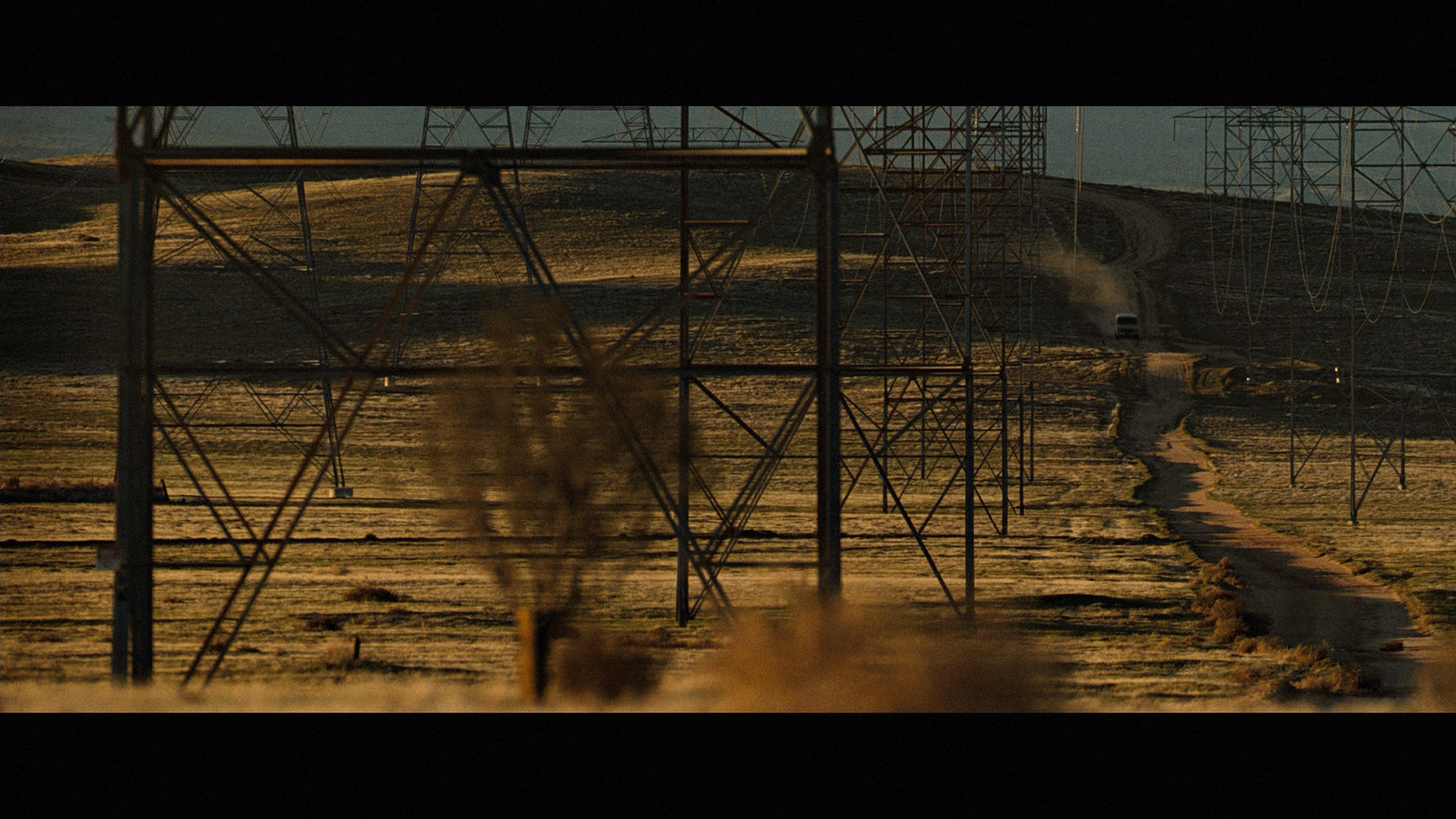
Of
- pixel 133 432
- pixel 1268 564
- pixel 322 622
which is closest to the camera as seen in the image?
pixel 133 432

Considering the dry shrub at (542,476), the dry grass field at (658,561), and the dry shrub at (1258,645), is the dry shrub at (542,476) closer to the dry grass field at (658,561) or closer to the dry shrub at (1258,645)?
the dry grass field at (658,561)

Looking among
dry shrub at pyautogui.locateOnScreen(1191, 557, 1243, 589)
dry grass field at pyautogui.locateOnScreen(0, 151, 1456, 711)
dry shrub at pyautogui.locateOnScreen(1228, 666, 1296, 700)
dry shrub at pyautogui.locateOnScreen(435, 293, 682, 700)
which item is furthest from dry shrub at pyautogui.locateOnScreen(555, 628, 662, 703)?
dry shrub at pyautogui.locateOnScreen(1191, 557, 1243, 589)

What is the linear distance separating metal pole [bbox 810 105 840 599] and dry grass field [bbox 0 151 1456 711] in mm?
1598

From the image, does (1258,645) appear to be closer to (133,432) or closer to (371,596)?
(371,596)

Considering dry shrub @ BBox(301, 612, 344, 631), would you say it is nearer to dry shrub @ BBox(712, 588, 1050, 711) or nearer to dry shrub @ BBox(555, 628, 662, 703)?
dry shrub @ BBox(555, 628, 662, 703)

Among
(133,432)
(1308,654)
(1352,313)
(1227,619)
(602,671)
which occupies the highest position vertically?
(1352,313)

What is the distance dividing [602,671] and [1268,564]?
15940mm

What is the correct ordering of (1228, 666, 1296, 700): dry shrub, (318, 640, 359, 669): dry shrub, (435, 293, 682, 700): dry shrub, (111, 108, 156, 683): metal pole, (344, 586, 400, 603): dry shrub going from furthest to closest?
(344, 586, 400, 603): dry shrub
(318, 640, 359, 669): dry shrub
(1228, 666, 1296, 700): dry shrub
(435, 293, 682, 700): dry shrub
(111, 108, 156, 683): metal pole

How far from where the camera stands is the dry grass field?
1692 cm

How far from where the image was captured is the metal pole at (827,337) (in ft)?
45.8

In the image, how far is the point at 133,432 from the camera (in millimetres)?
14016

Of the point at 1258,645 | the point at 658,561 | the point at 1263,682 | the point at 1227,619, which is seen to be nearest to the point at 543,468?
the point at 1263,682

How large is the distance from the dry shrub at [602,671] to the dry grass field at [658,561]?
0.05 meters
